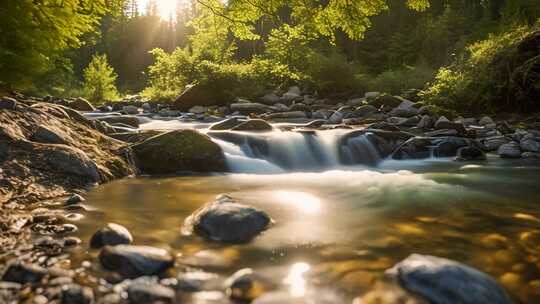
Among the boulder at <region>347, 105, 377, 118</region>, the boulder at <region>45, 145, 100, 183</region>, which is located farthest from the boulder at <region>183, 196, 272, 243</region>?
the boulder at <region>347, 105, 377, 118</region>

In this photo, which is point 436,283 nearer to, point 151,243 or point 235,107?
point 151,243

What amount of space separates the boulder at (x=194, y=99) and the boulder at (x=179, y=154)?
13.5 metres

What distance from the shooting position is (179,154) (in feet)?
24.5

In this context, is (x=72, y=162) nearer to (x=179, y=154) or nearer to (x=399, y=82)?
(x=179, y=154)

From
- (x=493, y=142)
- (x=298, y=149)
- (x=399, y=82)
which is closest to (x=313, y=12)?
(x=298, y=149)

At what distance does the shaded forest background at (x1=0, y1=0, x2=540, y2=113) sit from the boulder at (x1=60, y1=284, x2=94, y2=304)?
5.34 metres

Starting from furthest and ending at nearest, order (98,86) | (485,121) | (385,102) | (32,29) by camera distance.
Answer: (98,86)
(385,102)
(485,121)
(32,29)

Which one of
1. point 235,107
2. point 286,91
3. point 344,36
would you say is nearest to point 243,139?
point 235,107

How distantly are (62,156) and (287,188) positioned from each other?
3.01 meters

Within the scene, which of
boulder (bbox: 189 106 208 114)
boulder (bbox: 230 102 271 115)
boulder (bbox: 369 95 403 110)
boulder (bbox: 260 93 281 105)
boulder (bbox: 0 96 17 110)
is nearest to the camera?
boulder (bbox: 0 96 17 110)

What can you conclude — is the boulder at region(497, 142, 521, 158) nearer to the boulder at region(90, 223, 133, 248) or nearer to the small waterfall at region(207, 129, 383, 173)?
the small waterfall at region(207, 129, 383, 173)

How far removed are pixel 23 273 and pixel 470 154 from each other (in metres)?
8.80

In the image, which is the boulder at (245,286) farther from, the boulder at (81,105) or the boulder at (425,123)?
the boulder at (81,105)

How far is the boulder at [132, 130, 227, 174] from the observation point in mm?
7289
